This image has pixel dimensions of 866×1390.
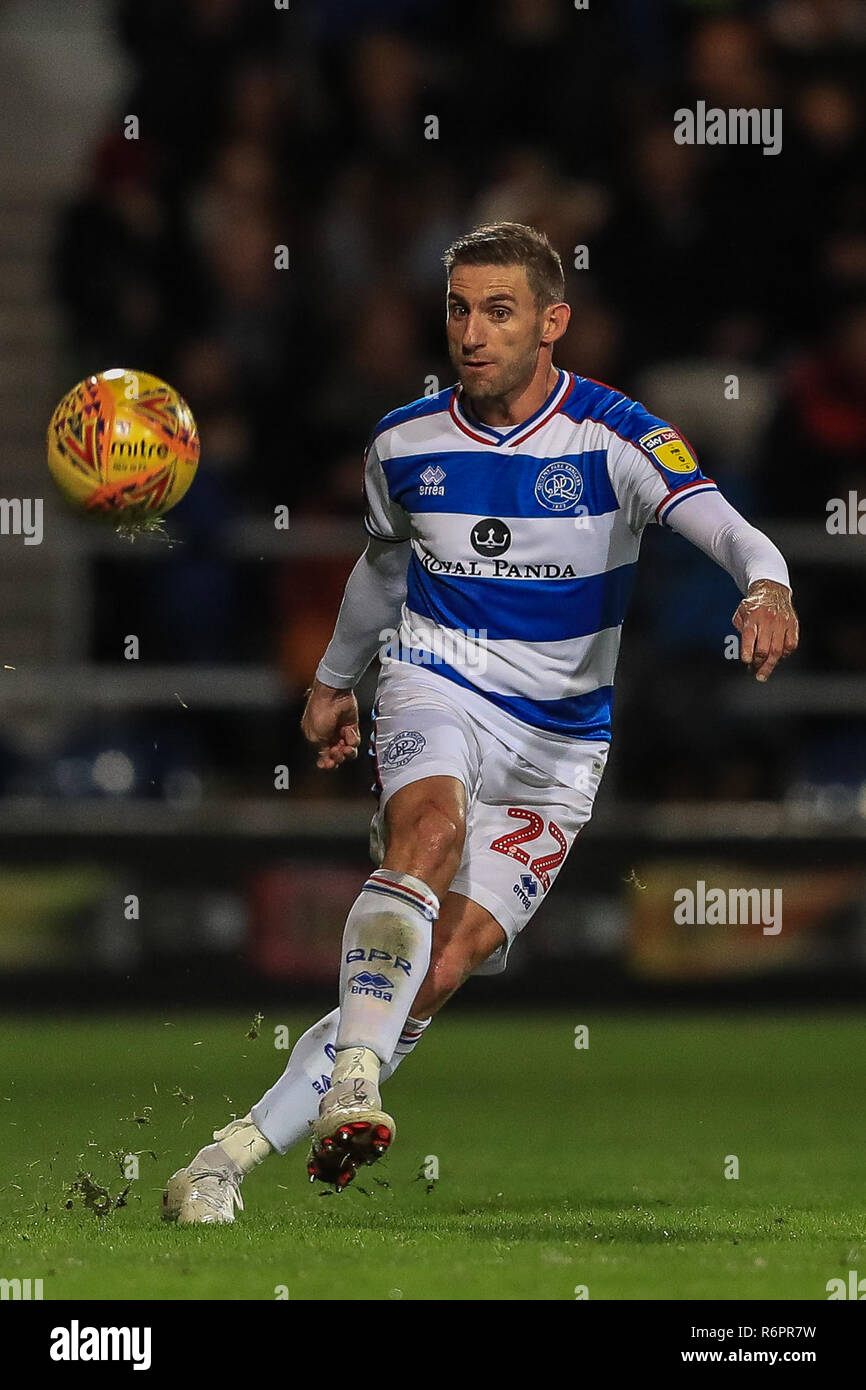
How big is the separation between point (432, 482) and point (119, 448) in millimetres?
809

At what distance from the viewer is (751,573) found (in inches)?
188

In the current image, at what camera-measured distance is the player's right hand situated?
584 cm

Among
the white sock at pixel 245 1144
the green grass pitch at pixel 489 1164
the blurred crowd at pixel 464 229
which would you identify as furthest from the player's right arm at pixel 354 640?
the blurred crowd at pixel 464 229

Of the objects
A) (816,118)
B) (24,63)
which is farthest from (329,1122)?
(24,63)

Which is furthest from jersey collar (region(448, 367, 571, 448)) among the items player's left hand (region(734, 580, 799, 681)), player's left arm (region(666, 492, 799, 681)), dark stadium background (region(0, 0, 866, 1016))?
dark stadium background (region(0, 0, 866, 1016))

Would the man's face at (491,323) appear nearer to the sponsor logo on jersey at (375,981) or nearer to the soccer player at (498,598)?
the soccer player at (498,598)

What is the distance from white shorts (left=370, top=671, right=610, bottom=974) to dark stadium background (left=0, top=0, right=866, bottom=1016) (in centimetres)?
330

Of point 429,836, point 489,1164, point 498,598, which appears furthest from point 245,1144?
point 498,598

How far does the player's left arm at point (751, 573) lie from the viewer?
4.53 metres

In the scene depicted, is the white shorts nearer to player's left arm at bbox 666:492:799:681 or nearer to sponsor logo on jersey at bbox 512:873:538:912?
sponsor logo on jersey at bbox 512:873:538:912

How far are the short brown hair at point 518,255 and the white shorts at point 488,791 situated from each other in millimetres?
1006

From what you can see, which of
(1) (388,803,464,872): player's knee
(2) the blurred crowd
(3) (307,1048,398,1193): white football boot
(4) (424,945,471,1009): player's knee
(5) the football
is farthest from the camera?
(2) the blurred crowd

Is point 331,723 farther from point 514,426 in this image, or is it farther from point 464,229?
point 464,229

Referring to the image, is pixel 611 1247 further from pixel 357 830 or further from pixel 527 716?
pixel 357 830
